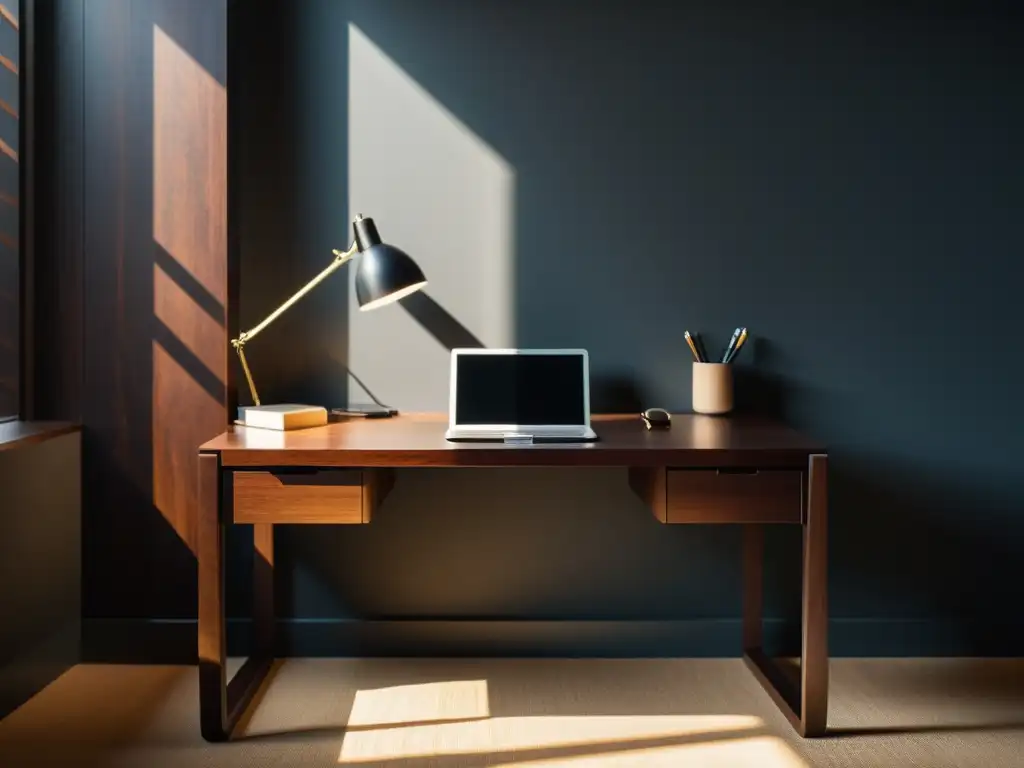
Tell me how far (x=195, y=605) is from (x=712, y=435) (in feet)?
4.64

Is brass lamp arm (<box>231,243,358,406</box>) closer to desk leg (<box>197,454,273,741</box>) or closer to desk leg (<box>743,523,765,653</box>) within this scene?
desk leg (<box>197,454,273,741</box>)

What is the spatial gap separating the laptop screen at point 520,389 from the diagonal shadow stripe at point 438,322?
0.28 meters

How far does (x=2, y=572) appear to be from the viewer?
2.24 meters

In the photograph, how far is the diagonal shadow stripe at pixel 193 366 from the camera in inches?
101

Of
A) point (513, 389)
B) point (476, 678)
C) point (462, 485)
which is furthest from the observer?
point (462, 485)

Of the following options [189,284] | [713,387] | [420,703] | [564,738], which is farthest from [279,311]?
[564,738]

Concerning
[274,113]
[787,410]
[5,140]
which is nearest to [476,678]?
[787,410]

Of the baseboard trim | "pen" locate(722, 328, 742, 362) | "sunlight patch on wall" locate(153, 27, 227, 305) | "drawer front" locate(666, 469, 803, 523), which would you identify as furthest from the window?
"pen" locate(722, 328, 742, 362)

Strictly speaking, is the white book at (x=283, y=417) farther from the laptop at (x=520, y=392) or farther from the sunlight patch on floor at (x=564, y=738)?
the sunlight patch on floor at (x=564, y=738)

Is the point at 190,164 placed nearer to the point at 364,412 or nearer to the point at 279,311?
the point at 279,311

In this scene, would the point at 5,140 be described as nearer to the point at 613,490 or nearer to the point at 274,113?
the point at 274,113

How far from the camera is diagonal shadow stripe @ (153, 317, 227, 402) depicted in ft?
8.45

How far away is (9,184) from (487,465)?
1.42m

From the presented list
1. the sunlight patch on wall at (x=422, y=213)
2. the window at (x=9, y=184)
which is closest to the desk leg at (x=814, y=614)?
the sunlight patch on wall at (x=422, y=213)
